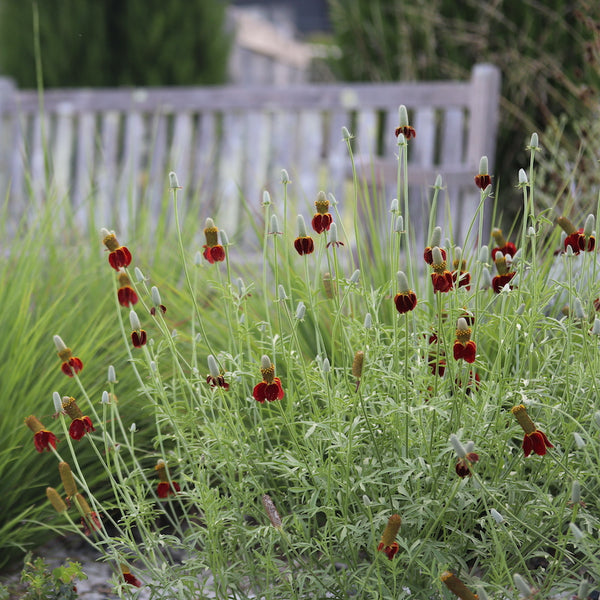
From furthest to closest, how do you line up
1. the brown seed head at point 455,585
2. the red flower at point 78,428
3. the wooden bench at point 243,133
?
1. the wooden bench at point 243,133
2. the red flower at point 78,428
3. the brown seed head at point 455,585

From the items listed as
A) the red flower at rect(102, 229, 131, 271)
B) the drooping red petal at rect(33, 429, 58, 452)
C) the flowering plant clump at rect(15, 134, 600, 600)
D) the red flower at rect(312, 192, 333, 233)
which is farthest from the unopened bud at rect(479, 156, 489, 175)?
the drooping red petal at rect(33, 429, 58, 452)

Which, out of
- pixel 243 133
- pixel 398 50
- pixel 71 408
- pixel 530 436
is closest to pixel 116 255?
pixel 71 408

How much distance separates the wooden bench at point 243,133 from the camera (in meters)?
4.49

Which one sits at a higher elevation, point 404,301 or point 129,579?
point 404,301

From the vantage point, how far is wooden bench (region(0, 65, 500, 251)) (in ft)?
14.7

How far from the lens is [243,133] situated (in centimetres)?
518

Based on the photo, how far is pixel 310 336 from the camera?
93.0 inches

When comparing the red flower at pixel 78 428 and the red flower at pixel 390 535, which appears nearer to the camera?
the red flower at pixel 390 535

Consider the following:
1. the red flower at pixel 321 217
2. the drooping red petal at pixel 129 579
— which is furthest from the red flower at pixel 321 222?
the drooping red petal at pixel 129 579

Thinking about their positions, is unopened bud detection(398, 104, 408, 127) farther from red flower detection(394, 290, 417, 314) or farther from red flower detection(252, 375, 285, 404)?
red flower detection(252, 375, 285, 404)

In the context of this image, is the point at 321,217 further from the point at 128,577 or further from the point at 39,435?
the point at 128,577

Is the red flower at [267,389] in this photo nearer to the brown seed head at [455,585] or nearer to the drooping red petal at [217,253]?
the drooping red petal at [217,253]

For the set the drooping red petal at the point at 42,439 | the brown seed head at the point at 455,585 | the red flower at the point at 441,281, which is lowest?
the brown seed head at the point at 455,585

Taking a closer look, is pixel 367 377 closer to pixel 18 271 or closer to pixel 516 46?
pixel 18 271
